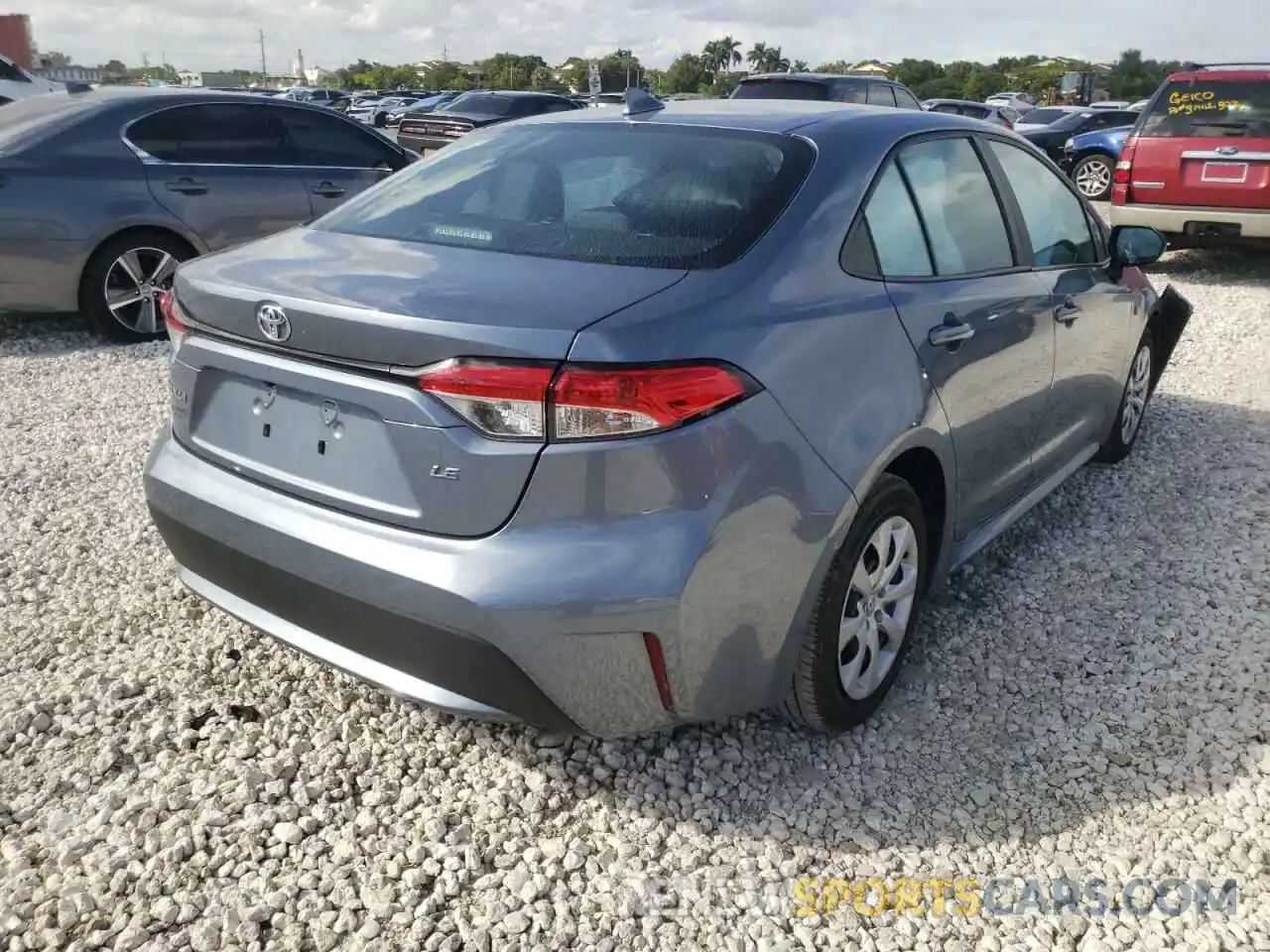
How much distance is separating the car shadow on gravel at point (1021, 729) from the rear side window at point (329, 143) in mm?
5537

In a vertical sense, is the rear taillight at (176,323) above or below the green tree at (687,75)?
below

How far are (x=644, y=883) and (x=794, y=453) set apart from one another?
0.99 meters

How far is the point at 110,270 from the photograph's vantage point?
6402 millimetres

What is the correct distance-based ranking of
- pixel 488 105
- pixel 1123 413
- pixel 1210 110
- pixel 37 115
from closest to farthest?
pixel 1123 413, pixel 37 115, pixel 1210 110, pixel 488 105

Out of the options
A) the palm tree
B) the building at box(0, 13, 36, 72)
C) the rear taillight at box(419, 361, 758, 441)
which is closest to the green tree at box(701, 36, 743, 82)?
the palm tree

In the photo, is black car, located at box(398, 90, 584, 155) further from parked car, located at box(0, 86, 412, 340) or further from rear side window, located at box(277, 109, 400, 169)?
parked car, located at box(0, 86, 412, 340)

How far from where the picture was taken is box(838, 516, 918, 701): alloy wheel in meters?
2.68

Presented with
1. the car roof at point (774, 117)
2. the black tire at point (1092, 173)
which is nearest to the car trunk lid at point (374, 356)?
the car roof at point (774, 117)

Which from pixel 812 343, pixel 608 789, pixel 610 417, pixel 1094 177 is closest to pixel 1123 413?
pixel 812 343

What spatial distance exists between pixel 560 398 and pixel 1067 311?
7.65 feet

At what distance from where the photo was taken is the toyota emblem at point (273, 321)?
7.45ft

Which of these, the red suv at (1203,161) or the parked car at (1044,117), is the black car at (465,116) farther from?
the parked car at (1044,117)

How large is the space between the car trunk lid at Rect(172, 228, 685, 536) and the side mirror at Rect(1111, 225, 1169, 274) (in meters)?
2.60

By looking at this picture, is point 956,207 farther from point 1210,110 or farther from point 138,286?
point 1210,110
